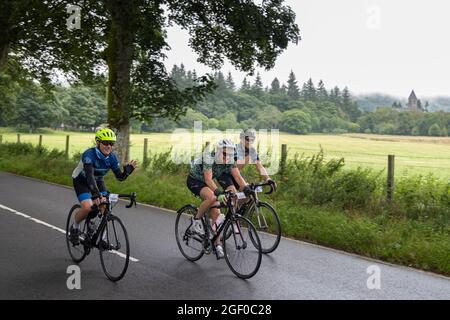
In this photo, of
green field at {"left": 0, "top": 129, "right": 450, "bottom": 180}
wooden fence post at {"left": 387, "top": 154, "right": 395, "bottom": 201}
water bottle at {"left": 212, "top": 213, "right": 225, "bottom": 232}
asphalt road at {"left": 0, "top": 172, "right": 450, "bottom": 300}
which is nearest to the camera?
asphalt road at {"left": 0, "top": 172, "right": 450, "bottom": 300}

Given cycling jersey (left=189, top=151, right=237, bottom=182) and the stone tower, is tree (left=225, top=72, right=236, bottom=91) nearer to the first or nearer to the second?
the stone tower

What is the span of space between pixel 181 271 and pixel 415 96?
200ft

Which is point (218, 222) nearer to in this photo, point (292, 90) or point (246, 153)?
point (246, 153)

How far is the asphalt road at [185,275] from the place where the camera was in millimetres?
5941

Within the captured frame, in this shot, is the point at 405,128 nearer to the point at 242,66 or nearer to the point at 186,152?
the point at 242,66

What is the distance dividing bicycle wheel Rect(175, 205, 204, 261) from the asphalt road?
15cm

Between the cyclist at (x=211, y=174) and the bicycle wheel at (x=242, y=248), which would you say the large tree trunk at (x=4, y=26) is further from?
the bicycle wheel at (x=242, y=248)

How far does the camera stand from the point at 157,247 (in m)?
8.45

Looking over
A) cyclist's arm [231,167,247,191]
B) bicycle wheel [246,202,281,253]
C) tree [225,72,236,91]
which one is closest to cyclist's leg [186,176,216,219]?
cyclist's arm [231,167,247,191]

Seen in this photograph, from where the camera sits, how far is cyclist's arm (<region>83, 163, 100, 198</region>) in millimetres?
6422

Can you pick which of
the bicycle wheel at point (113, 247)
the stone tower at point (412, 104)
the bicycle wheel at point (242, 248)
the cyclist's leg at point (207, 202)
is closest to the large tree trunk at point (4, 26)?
the cyclist's leg at point (207, 202)

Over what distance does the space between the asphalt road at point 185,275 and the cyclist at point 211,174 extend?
2.36 feet

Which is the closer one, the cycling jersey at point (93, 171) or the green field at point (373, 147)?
the cycling jersey at point (93, 171)
